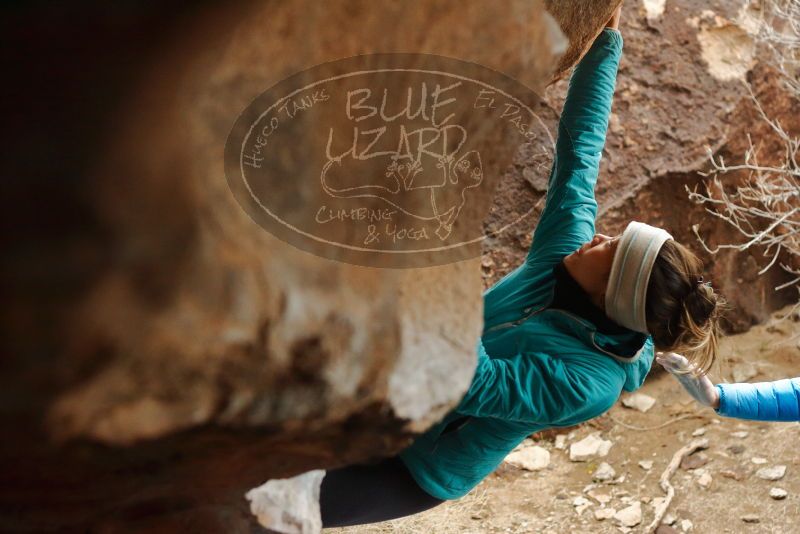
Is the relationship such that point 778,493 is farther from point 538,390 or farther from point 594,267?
point 538,390

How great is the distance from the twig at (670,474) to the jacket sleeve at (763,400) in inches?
35.6

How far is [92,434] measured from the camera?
1.97 ft

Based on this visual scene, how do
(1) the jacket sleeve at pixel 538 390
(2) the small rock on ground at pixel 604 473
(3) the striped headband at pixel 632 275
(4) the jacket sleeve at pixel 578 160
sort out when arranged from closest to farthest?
(1) the jacket sleeve at pixel 538 390 < (3) the striped headband at pixel 632 275 < (4) the jacket sleeve at pixel 578 160 < (2) the small rock on ground at pixel 604 473

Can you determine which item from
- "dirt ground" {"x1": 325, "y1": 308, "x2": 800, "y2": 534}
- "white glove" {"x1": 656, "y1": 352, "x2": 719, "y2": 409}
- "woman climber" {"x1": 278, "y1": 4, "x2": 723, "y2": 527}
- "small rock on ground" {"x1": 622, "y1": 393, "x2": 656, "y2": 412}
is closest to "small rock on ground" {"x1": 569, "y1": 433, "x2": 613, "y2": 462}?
"dirt ground" {"x1": 325, "y1": 308, "x2": 800, "y2": 534}

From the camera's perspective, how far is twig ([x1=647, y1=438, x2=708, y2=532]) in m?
2.57

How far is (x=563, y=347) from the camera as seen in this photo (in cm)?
126

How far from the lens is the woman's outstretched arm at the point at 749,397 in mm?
1738

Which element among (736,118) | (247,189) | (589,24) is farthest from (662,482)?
(247,189)

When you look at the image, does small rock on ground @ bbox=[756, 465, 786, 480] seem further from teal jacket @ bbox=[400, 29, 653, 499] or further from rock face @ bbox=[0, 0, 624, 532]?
rock face @ bbox=[0, 0, 624, 532]

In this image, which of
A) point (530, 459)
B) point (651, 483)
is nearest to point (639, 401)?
point (651, 483)

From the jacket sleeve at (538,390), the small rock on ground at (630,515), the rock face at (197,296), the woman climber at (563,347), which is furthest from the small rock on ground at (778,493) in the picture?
the rock face at (197,296)

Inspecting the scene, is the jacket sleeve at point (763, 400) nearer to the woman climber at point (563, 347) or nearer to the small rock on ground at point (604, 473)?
the woman climber at point (563, 347)

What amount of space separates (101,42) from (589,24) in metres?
1.06

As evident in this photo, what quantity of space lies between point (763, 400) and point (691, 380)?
0.17 m
